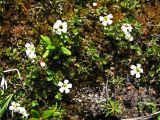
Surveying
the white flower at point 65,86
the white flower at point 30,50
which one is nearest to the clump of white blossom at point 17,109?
the white flower at point 65,86

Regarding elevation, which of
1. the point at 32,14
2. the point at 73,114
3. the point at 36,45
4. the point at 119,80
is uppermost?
the point at 32,14

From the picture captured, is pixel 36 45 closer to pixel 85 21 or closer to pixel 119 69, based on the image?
pixel 85 21

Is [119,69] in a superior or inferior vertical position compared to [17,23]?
inferior

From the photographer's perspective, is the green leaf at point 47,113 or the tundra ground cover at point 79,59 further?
the tundra ground cover at point 79,59

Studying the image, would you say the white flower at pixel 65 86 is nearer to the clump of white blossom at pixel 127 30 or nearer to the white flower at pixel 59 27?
the white flower at pixel 59 27

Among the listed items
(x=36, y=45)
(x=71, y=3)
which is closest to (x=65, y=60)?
(x=36, y=45)

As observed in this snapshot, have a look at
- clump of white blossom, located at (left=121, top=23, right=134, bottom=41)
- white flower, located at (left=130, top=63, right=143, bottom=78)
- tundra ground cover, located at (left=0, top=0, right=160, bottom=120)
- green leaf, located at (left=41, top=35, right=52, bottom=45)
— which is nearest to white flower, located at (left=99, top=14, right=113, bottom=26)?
tundra ground cover, located at (left=0, top=0, right=160, bottom=120)

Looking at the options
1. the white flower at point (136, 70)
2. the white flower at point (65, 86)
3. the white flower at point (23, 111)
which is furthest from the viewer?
the white flower at point (136, 70)

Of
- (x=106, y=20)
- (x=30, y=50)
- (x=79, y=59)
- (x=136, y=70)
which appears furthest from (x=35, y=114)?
(x=106, y=20)
